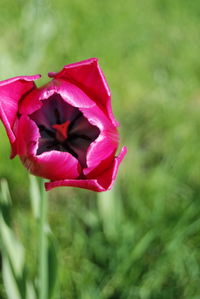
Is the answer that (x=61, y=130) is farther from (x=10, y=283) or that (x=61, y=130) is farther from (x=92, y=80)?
(x=10, y=283)

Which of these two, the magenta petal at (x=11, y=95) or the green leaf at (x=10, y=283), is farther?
the green leaf at (x=10, y=283)

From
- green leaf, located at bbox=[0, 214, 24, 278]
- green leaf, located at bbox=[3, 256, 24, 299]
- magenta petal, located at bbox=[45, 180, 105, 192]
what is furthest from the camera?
green leaf, located at bbox=[3, 256, 24, 299]

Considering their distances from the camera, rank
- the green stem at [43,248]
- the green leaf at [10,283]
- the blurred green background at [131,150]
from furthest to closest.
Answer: the blurred green background at [131,150] → the green leaf at [10,283] → the green stem at [43,248]

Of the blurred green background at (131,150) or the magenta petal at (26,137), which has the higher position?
the magenta petal at (26,137)

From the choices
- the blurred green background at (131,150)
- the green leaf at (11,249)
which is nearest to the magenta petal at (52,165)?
the green leaf at (11,249)

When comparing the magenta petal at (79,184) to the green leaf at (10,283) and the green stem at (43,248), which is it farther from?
the green leaf at (10,283)

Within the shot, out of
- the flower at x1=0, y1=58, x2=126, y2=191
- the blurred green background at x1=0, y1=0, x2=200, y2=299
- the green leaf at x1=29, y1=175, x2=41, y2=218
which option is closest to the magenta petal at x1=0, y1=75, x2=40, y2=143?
the flower at x1=0, y1=58, x2=126, y2=191

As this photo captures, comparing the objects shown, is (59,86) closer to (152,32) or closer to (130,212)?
(130,212)

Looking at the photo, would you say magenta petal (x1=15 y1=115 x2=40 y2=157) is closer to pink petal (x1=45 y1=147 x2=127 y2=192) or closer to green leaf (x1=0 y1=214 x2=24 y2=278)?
pink petal (x1=45 y1=147 x2=127 y2=192)
